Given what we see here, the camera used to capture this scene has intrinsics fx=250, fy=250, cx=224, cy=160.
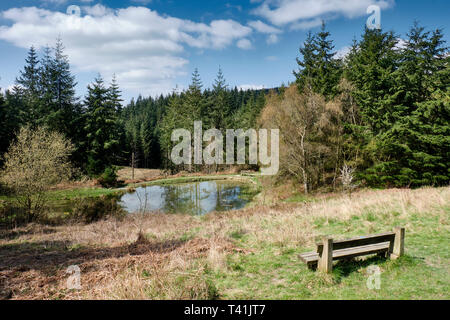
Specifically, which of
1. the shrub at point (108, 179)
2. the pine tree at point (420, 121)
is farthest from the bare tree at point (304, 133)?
the shrub at point (108, 179)

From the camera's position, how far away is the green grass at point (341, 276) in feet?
15.6

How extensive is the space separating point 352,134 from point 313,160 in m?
4.33

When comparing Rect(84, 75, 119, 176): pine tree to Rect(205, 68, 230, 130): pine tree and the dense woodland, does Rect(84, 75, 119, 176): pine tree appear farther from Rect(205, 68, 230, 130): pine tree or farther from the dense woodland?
Rect(205, 68, 230, 130): pine tree

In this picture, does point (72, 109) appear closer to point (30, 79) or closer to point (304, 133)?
point (30, 79)

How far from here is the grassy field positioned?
4891mm

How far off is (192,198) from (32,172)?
15947 millimetres

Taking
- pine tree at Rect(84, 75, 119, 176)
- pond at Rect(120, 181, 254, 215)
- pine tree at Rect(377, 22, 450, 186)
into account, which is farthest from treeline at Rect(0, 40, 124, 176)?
pine tree at Rect(377, 22, 450, 186)

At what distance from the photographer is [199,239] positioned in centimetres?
884

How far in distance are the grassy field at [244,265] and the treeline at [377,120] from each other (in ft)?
28.2

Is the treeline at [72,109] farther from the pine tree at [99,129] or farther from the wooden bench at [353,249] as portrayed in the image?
the wooden bench at [353,249]

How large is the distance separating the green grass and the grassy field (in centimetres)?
2

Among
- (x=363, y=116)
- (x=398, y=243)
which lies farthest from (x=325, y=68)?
(x=398, y=243)
